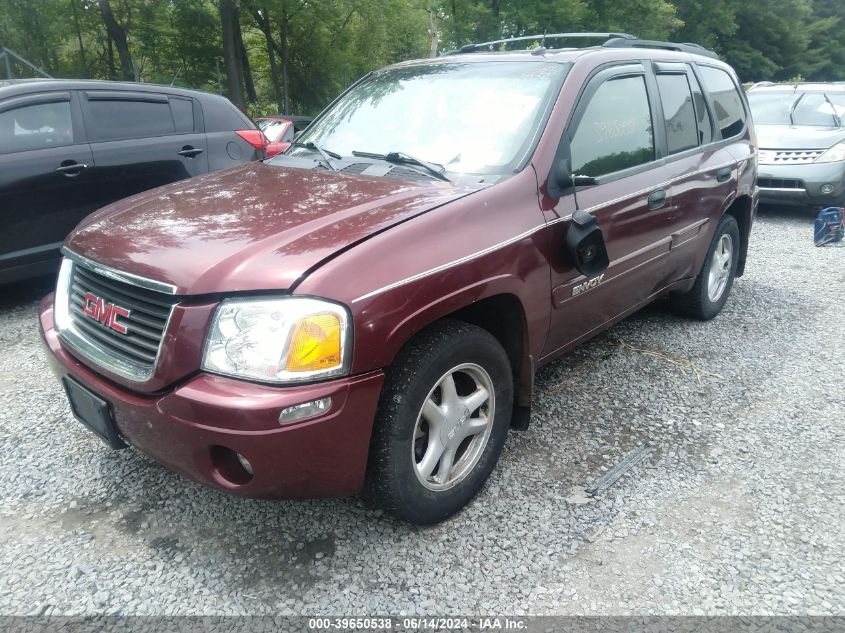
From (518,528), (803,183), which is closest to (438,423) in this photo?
(518,528)

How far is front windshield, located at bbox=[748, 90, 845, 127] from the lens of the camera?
9016mm

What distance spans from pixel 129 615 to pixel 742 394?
3257mm

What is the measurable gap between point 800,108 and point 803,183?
1.78 metres

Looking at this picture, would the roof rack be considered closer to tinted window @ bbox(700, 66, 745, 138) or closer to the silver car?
tinted window @ bbox(700, 66, 745, 138)

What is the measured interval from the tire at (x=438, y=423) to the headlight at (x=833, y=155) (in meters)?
7.81

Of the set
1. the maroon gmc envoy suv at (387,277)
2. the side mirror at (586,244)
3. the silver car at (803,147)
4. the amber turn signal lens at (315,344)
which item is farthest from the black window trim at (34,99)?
the silver car at (803,147)

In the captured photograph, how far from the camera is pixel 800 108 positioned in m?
9.29

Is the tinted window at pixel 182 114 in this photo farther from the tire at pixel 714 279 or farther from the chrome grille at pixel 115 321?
the tire at pixel 714 279

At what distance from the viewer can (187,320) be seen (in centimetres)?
196

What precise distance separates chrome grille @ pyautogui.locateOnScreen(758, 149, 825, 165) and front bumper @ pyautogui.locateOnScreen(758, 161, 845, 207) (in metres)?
0.07

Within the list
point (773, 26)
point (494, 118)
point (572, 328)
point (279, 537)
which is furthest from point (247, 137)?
point (773, 26)

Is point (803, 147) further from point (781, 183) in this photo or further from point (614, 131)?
point (614, 131)

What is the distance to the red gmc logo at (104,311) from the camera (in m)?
2.17

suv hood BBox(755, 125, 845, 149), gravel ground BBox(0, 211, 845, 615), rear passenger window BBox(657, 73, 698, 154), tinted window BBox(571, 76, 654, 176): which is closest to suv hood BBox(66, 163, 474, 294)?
tinted window BBox(571, 76, 654, 176)
